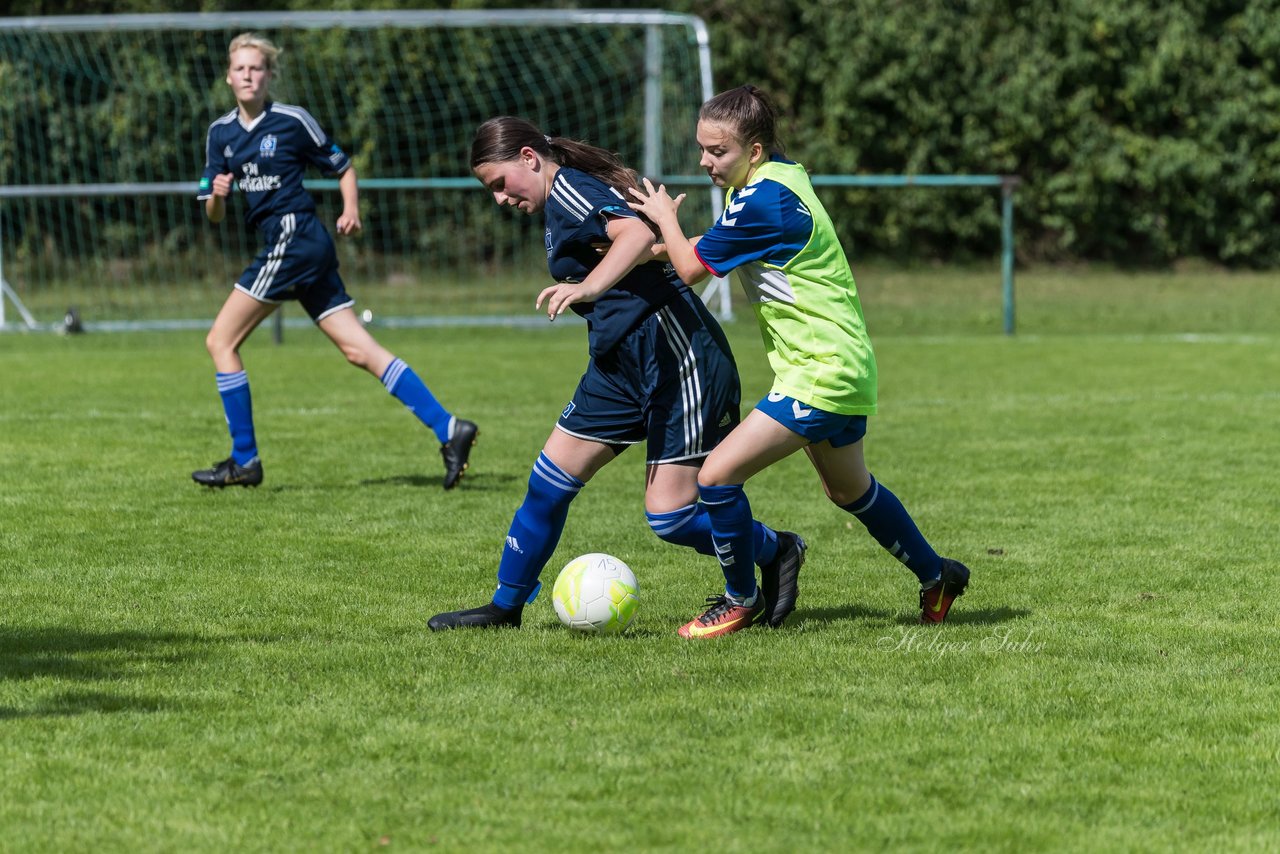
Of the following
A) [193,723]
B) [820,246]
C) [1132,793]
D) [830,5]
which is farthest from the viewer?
[830,5]

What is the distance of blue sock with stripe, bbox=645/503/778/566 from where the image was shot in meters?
5.17

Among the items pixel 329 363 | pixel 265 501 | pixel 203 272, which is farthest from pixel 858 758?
pixel 203 272

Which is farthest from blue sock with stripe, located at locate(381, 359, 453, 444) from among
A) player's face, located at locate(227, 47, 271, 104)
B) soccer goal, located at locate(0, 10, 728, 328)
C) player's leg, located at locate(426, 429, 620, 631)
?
soccer goal, located at locate(0, 10, 728, 328)

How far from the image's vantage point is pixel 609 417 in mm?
5141

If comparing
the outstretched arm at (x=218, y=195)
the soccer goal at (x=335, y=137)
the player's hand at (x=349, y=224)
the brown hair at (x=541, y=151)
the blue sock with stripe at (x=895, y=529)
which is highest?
the brown hair at (x=541, y=151)

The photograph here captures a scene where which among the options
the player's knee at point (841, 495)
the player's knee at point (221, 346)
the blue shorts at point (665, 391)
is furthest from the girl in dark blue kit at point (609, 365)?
the player's knee at point (221, 346)

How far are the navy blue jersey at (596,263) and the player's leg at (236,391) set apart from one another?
337 centimetres

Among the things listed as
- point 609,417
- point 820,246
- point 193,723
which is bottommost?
point 193,723

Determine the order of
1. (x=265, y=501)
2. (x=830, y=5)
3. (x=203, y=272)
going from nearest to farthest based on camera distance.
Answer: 1. (x=265, y=501)
2. (x=203, y=272)
3. (x=830, y=5)

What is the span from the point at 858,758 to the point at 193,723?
166cm

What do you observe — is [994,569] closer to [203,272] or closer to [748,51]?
[203,272]

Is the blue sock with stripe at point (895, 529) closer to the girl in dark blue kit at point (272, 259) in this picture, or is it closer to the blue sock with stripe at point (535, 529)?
the blue sock with stripe at point (535, 529)

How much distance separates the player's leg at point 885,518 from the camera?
508 centimetres

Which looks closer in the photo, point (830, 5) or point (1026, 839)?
point (1026, 839)
